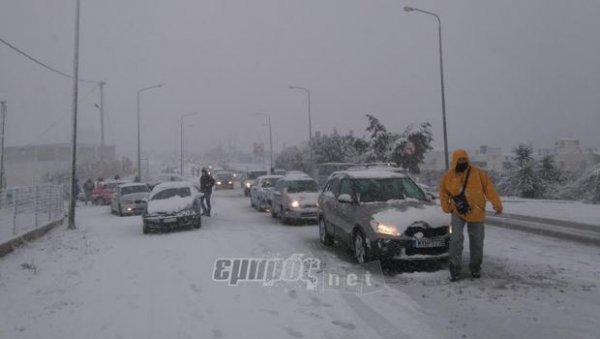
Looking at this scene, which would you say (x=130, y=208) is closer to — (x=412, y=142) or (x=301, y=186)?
(x=301, y=186)

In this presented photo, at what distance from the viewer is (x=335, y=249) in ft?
37.2

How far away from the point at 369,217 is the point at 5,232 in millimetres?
8577

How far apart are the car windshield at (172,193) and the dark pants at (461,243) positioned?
10.5m

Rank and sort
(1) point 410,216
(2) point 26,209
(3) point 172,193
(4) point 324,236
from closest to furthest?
(1) point 410,216, (4) point 324,236, (2) point 26,209, (3) point 172,193

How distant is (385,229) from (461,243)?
1291 mm

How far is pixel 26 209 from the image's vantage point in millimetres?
14172

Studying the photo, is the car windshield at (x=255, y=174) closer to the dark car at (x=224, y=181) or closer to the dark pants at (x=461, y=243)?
the dark car at (x=224, y=181)

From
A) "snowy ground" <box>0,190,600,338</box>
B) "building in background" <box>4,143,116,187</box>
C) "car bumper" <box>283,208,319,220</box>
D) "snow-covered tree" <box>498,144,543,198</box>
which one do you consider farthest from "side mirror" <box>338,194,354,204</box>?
"building in background" <box>4,143,116,187</box>

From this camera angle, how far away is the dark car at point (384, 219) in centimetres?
859

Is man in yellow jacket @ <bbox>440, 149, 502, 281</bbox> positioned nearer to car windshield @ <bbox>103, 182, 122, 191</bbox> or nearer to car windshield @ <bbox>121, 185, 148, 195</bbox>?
car windshield @ <bbox>121, 185, 148, 195</bbox>

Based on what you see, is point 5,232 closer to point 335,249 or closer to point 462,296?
point 335,249

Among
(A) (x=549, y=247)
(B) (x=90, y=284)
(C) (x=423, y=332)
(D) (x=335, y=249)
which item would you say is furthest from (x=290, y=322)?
(A) (x=549, y=247)

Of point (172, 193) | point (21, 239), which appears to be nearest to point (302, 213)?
point (172, 193)

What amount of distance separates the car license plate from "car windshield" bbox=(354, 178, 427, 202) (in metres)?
1.63
